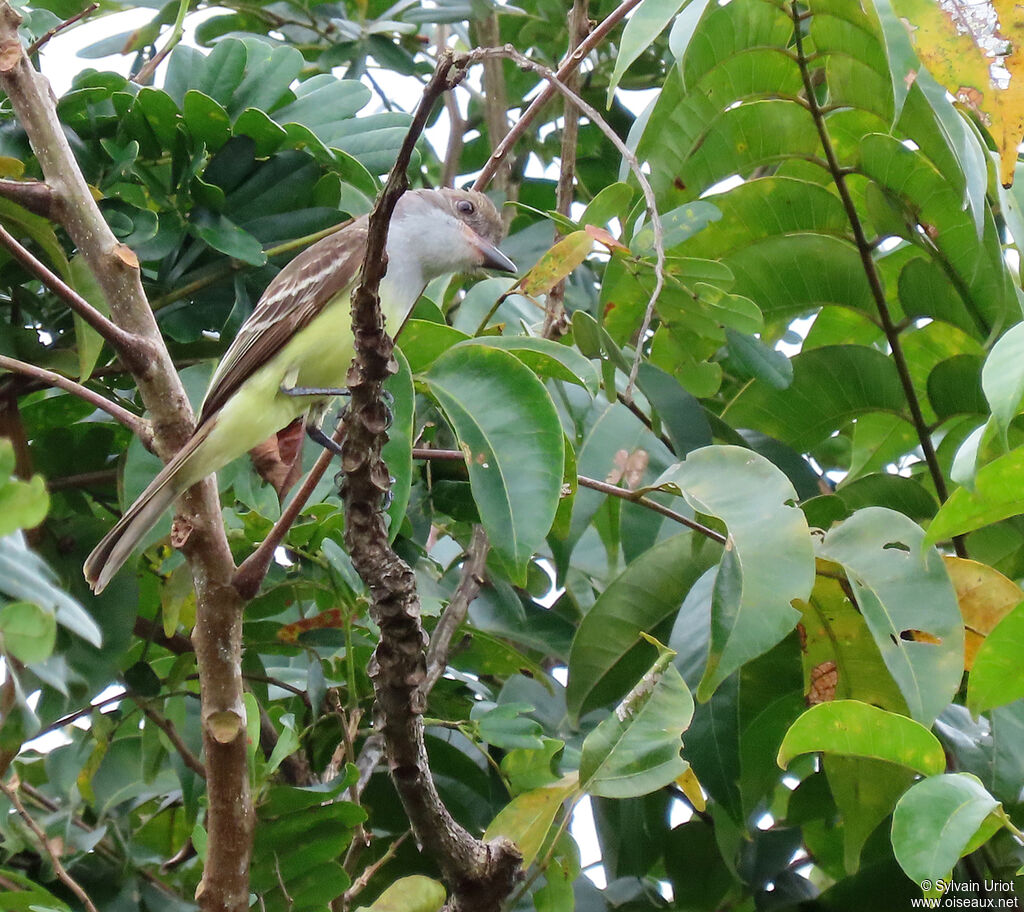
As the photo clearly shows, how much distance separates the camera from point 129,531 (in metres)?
2.16

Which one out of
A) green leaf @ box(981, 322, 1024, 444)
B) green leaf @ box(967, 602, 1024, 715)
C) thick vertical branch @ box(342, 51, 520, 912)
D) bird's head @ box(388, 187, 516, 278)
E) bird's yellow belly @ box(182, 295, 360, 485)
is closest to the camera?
green leaf @ box(981, 322, 1024, 444)

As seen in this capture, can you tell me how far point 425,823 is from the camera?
5.58ft

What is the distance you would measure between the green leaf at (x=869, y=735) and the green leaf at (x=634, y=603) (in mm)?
661

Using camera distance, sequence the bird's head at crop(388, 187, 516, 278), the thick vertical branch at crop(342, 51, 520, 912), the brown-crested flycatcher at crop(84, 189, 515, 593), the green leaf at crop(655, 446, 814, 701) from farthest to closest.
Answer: the bird's head at crop(388, 187, 516, 278) → the brown-crested flycatcher at crop(84, 189, 515, 593) → the green leaf at crop(655, 446, 814, 701) → the thick vertical branch at crop(342, 51, 520, 912)

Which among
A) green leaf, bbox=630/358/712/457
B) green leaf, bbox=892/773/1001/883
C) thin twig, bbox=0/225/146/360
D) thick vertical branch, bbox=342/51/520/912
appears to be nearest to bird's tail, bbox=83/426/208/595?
thin twig, bbox=0/225/146/360

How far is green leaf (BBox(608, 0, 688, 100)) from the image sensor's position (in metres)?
1.87

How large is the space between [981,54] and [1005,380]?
0.58 meters

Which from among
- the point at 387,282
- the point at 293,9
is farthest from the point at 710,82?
the point at 293,9

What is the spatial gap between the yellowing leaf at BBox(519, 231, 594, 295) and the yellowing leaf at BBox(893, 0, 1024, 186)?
2.01 ft

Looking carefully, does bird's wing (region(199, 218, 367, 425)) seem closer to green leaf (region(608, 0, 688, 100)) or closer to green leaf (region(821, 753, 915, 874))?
green leaf (region(608, 0, 688, 100))

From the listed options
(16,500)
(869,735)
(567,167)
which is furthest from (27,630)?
(567,167)

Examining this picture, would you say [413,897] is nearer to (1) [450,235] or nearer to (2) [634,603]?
(2) [634,603]

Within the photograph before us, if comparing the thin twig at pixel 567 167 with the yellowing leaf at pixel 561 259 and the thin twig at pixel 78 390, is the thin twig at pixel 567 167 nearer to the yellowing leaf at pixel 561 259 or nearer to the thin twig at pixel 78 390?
the yellowing leaf at pixel 561 259

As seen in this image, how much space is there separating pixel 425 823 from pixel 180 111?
1551 millimetres
